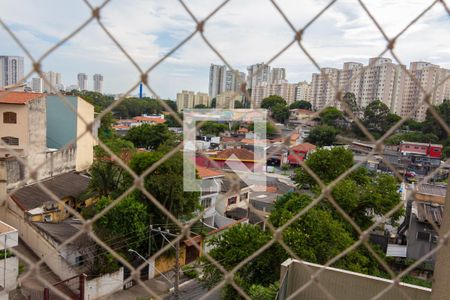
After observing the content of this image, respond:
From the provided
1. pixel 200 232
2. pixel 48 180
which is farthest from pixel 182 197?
pixel 48 180

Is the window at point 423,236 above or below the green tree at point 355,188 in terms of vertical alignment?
below

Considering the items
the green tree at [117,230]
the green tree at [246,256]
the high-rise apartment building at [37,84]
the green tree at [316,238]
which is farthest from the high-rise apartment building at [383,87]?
the high-rise apartment building at [37,84]

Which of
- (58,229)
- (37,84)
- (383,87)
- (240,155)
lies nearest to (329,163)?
A: (240,155)

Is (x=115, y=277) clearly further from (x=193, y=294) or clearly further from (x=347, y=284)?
(x=347, y=284)

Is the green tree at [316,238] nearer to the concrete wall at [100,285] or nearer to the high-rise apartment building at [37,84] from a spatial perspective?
the concrete wall at [100,285]

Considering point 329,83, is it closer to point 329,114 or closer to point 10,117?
point 329,114
